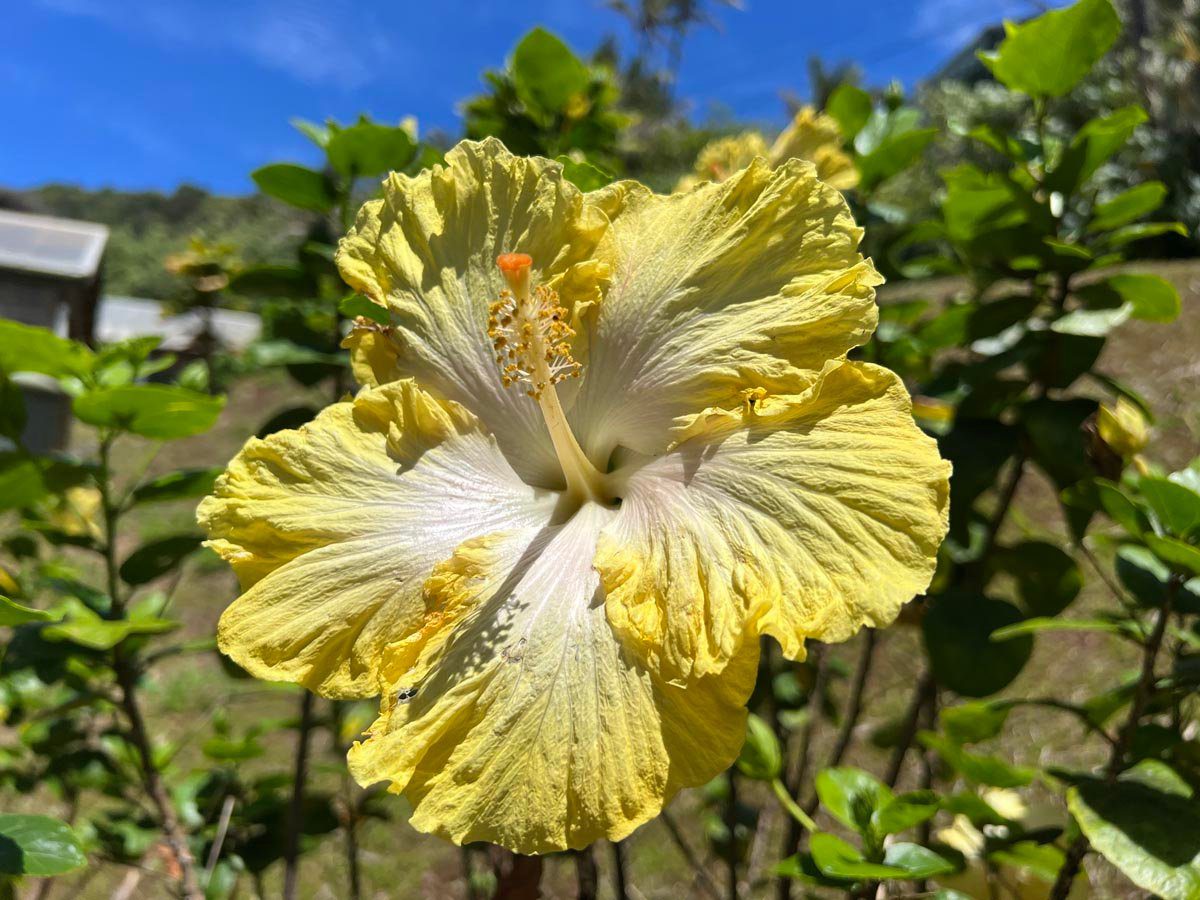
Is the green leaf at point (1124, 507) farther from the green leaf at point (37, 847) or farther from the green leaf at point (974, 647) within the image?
the green leaf at point (37, 847)

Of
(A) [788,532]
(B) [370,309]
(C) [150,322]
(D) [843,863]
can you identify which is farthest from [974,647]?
(C) [150,322]

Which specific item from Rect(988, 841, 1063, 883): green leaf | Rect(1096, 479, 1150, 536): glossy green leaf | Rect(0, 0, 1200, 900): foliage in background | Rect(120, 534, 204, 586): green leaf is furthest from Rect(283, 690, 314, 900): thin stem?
Rect(1096, 479, 1150, 536): glossy green leaf

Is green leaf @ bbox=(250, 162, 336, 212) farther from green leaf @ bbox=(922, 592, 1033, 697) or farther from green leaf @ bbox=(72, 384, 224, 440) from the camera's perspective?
green leaf @ bbox=(922, 592, 1033, 697)

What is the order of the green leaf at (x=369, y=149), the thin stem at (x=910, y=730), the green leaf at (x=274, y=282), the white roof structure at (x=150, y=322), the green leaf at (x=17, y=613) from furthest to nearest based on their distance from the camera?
1. the white roof structure at (x=150, y=322)
2. the green leaf at (x=274, y=282)
3. the thin stem at (x=910, y=730)
4. the green leaf at (x=369, y=149)
5. the green leaf at (x=17, y=613)

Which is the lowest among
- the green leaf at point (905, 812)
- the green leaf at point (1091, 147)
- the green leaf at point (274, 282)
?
the green leaf at point (905, 812)

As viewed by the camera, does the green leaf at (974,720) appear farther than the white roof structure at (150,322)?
No

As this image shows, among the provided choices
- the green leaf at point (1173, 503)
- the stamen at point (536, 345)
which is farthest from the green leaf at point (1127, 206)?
the stamen at point (536, 345)

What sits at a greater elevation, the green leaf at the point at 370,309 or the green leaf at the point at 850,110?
the green leaf at the point at 850,110
